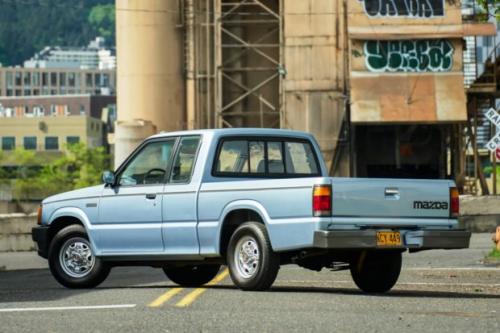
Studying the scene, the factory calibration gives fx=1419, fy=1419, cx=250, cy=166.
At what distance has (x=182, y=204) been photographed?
1709 centimetres

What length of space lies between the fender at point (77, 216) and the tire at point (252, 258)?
7.64ft

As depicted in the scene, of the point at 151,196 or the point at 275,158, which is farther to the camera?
the point at 275,158

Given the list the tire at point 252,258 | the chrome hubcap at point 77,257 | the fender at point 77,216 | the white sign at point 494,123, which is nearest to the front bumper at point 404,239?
the tire at point 252,258

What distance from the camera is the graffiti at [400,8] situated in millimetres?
59781

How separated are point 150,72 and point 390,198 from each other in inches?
1861

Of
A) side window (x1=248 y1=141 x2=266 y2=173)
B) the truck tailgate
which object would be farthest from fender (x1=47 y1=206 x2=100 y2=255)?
the truck tailgate

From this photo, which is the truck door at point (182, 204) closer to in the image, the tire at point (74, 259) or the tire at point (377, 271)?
the tire at point (74, 259)

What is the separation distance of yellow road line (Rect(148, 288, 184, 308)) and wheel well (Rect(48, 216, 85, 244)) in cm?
234

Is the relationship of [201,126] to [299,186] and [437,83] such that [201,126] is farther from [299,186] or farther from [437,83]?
[299,186]

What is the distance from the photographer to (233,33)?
2532 inches

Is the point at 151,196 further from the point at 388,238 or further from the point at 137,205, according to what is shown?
the point at 388,238

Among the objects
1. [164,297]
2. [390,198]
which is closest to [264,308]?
[164,297]

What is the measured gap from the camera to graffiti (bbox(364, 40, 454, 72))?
5916 cm

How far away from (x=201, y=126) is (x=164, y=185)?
152 feet
